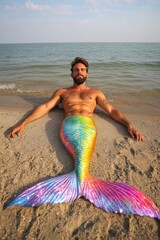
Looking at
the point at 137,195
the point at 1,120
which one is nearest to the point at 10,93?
the point at 1,120

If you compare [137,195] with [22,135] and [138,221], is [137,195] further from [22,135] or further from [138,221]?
[22,135]

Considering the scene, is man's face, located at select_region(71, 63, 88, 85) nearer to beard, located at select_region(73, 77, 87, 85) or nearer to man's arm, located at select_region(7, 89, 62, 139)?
beard, located at select_region(73, 77, 87, 85)

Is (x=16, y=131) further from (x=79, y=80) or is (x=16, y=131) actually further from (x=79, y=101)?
(x=79, y=80)

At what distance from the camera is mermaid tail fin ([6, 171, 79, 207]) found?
81.0 inches

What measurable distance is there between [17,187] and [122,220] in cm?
127

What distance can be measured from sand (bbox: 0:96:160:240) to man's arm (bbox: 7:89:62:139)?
0.09 m

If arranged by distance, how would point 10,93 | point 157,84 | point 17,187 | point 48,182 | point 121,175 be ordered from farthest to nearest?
point 157,84 → point 10,93 → point 121,175 → point 17,187 → point 48,182

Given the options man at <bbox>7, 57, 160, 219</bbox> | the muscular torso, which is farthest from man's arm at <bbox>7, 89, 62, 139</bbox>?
man at <bbox>7, 57, 160, 219</bbox>

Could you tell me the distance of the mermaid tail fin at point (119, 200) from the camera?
198 cm

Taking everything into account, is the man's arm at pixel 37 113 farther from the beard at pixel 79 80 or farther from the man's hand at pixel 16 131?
the beard at pixel 79 80

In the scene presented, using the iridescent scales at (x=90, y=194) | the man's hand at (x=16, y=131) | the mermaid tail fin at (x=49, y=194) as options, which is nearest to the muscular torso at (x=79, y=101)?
the man's hand at (x=16, y=131)

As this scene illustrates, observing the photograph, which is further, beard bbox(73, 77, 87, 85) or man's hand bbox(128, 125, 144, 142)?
beard bbox(73, 77, 87, 85)

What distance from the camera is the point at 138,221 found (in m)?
1.97

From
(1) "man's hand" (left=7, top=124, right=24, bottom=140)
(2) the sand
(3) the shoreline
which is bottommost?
(2) the sand
